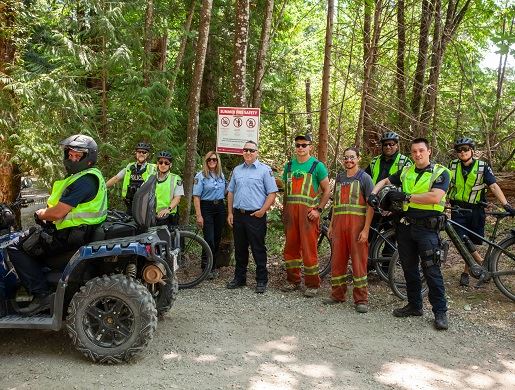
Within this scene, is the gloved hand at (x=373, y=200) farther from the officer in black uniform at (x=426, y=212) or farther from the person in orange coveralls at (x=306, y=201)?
the person in orange coveralls at (x=306, y=201)

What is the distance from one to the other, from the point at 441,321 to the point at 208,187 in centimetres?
371

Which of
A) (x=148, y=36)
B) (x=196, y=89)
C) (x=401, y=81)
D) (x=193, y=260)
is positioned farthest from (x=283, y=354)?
(x=401, y=81)

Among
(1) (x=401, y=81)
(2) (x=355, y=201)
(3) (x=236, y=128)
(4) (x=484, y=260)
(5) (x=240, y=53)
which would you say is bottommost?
(4) (x=484, y=260)

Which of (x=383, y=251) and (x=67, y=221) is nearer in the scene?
(x=67, y=221)

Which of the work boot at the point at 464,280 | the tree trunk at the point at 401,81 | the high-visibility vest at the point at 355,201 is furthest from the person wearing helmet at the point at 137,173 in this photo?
the tree trunk at the point at 401,81

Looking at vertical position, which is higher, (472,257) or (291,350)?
(472,257)

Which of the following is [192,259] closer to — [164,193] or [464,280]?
[164,193]

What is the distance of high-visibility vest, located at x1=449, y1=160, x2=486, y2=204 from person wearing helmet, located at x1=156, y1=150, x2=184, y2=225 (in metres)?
4.07

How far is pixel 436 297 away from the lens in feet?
18.3

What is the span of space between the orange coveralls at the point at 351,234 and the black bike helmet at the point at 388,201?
320mm

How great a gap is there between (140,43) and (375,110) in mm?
5271

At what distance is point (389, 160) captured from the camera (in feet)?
22.6

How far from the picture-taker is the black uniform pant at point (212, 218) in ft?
24.3

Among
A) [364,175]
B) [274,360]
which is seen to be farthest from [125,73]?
[274,360]
